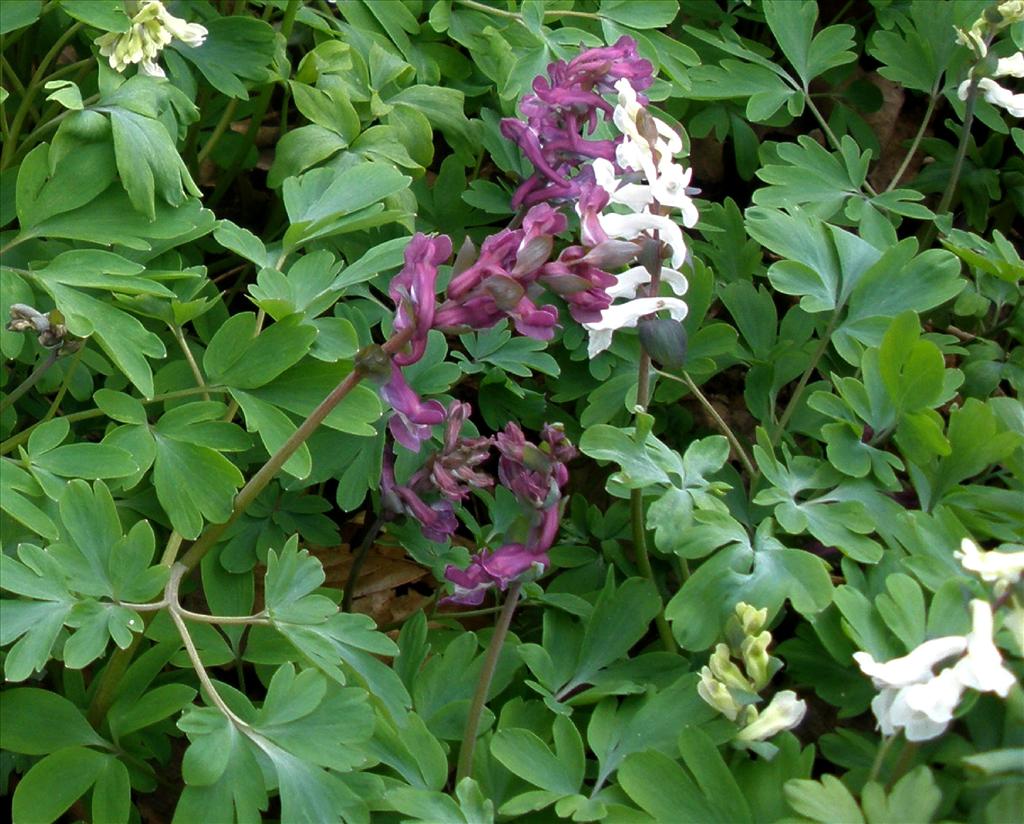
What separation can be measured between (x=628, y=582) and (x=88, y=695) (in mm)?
735

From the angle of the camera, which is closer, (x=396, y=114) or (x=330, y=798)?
(x=330, y=798)

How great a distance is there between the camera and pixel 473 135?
73.6 inches

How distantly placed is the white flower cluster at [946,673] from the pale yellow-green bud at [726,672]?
0.14 m

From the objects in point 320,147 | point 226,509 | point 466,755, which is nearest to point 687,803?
point 466,755

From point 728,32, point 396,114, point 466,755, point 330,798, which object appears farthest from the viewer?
point 728,32

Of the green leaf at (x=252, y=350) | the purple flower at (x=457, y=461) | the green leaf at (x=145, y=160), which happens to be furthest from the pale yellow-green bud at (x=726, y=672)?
the green leaf at (x=145, y=160)

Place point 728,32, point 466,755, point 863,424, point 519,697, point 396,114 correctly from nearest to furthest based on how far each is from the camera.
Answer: point 466,755, point 519,697, point 863,424, point 396,114, point 728,32

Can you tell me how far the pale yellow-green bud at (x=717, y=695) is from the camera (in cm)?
120

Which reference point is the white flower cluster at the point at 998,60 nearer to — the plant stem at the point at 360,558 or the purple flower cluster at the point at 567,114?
the purple flower cluster at the point at 567,114

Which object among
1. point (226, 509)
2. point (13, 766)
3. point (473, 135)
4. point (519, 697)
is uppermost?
point (473, 135)

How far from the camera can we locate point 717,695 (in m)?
1.20

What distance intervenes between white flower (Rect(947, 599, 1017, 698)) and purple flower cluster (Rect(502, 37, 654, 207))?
33.0 inches

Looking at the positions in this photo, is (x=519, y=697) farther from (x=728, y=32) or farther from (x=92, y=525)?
(x=728, y=32)

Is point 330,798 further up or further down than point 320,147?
further down
